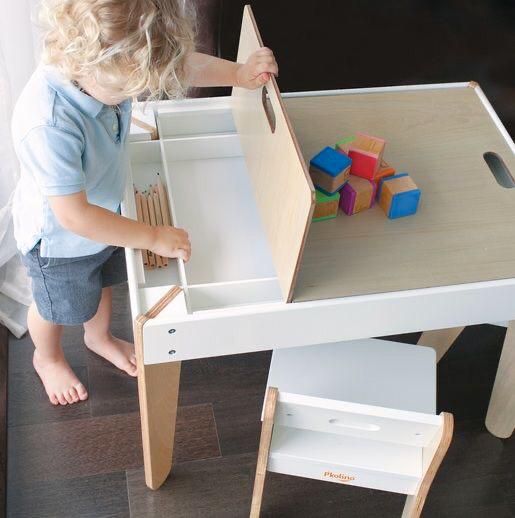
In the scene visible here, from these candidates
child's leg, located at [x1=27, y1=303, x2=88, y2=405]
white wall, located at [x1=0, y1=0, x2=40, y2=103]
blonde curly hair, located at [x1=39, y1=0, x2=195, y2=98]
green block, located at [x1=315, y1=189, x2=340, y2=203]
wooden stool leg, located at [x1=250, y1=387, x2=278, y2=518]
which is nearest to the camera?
blonde curly hair, located at [x1=39, y1=0, x2=195, y2=98]

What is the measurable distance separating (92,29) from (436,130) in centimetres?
62

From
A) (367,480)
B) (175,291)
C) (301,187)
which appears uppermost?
(301,187)

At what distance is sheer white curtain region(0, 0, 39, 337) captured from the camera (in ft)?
4.38

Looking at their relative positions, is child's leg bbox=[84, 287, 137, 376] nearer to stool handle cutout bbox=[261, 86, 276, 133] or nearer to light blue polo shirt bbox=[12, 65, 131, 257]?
light blue polo shirt bbox=[12, 65, 131, 257]

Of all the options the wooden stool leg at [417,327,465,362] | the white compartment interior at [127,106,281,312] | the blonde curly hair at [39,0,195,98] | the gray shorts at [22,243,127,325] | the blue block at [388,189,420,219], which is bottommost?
the wooden stool leg at [417,327,465,362]

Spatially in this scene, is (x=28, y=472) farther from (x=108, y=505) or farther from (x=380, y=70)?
(x=380, y=70)

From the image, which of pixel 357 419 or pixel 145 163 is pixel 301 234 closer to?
pixel 357 419

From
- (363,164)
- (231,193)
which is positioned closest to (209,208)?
(231,193)

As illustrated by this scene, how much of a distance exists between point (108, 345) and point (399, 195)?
720mm

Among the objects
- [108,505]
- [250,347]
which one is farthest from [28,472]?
[250,347]

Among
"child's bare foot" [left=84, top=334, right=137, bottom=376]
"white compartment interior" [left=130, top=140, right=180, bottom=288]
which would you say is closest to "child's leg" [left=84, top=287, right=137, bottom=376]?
"child's bare foot" [left=84, top=334, right=137, bottom=376]

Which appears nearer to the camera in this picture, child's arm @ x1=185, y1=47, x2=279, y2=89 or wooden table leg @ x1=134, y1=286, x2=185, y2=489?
wooden table leg @ x1=134, y1=286, x2=185, y2=489

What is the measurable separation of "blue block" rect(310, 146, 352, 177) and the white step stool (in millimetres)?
312

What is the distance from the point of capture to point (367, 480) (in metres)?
1.12
